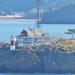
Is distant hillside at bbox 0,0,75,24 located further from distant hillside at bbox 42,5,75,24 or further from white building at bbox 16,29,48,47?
white building at bbox 16,29,48,47

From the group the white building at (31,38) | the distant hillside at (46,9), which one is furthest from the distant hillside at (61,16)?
the white building at (31,38)

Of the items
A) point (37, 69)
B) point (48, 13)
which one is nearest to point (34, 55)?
point (37, 69)

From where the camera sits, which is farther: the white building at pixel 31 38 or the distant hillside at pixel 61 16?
the distant hillside at pixel 61 16

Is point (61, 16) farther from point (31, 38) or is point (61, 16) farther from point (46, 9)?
point (31, 38)

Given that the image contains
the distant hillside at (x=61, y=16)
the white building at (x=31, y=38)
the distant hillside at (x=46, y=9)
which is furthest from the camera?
the distant hillside at (x=46, y=9)

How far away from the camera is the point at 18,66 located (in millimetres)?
18656

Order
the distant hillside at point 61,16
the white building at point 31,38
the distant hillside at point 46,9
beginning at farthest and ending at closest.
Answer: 1. the distant hillside at point 46,9
2. the distant hillside at point 61,16
3. the white building at point 31,38

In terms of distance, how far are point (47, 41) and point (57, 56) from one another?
61cm

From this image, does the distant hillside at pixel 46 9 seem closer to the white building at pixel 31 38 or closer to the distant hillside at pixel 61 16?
the distant hillside at pixel 61 16

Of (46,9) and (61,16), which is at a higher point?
(46,9)

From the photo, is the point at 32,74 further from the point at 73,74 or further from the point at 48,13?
the point at 48,13

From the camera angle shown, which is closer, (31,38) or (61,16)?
(31,38)

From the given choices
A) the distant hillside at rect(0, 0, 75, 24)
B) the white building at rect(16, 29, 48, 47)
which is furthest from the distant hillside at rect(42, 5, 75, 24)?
the white building at rect(16, 29, 48, 47)

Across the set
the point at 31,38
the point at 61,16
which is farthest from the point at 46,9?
the point at 31,38
